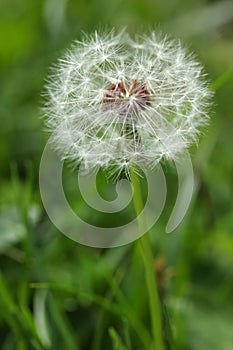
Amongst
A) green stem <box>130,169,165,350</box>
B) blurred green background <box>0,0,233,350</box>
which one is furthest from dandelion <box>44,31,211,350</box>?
blurred green background <box>0,0,233,350</box>

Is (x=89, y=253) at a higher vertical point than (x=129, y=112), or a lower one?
lower

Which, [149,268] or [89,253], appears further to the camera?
[89,253]

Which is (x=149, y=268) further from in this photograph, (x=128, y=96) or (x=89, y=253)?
(x=89, y=253)

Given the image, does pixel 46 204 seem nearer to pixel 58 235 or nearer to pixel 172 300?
pixel 58 235

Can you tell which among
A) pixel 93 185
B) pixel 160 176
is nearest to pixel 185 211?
pixel 160 176

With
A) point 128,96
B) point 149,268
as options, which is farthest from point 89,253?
point 128,96

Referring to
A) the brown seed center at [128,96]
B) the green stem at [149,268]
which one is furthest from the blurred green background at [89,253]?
the brown seed center at [128,96]
